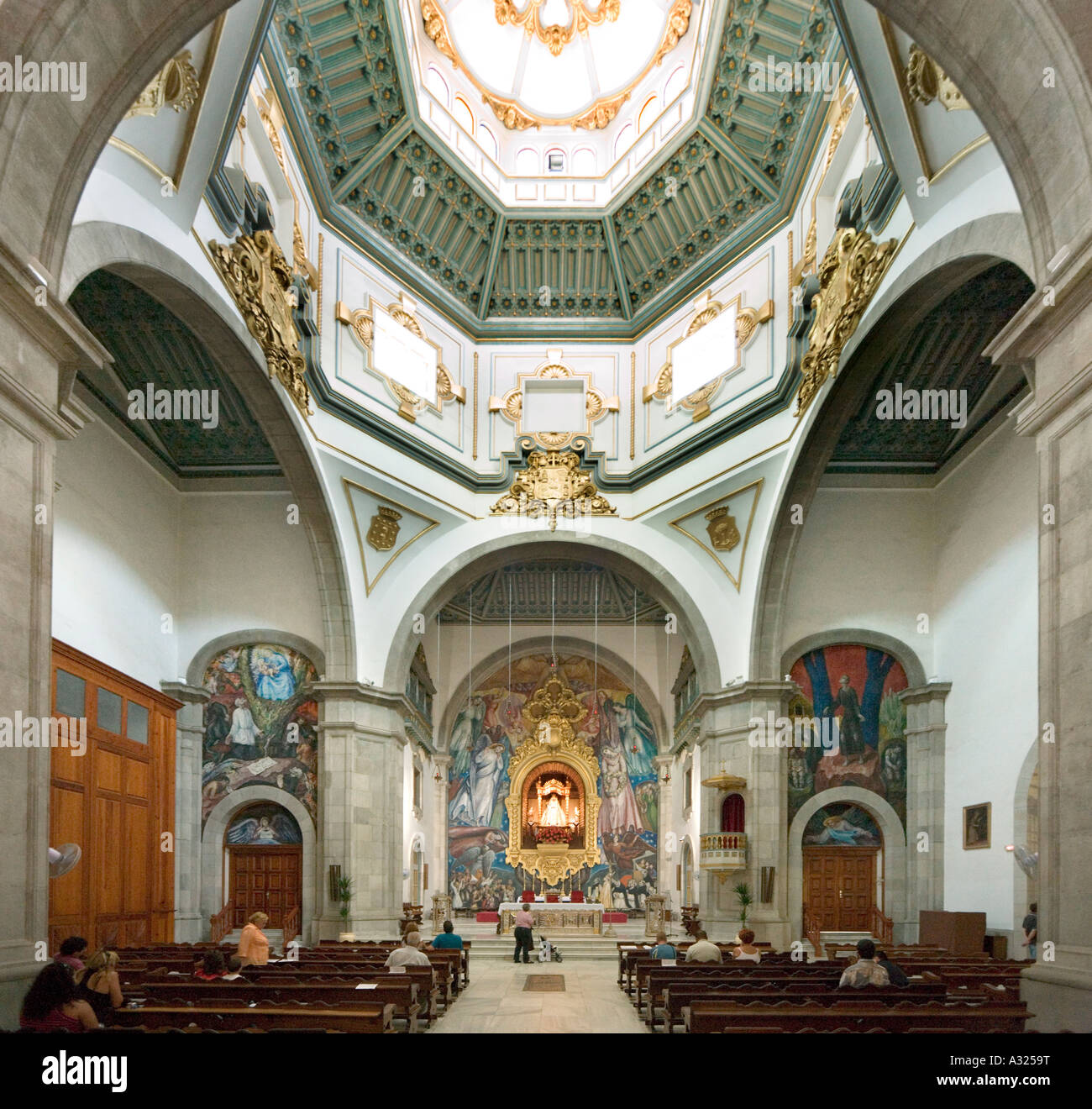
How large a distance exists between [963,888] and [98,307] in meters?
14.7

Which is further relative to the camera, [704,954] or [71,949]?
[704,954]

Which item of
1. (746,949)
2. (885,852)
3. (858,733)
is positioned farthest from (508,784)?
(746,949)

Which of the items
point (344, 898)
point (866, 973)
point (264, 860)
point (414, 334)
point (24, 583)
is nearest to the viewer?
point (24, 583)

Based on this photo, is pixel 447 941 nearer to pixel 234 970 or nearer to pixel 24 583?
pixel 234 970

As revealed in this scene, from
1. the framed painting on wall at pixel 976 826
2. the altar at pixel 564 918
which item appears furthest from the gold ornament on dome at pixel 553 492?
the framed painting on wall at pixel 976 826

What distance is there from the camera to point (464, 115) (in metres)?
20.5

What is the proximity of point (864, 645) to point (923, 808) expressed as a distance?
2.83m

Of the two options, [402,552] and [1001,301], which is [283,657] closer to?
[402,552]

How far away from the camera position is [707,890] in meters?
19.9

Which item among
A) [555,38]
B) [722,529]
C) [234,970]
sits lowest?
[234,970]

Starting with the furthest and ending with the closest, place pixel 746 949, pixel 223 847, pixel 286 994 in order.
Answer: pixel 223 847 → pixel 746 949 → pixel 286 994

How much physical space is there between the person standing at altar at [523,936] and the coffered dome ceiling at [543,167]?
10994 millimetres

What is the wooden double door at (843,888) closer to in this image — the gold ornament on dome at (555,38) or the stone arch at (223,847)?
the stone arch at (223,847)
